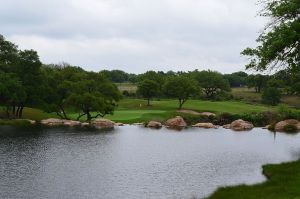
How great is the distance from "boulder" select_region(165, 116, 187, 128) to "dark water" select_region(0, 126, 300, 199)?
24.5m

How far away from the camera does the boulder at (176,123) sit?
Result: 118 meters

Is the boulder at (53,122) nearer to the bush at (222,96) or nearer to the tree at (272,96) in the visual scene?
the bush at (222,96)

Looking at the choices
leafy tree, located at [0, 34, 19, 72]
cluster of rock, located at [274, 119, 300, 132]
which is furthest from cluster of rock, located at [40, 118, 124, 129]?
cluster of rock, located at [274, 119, 300, 132]

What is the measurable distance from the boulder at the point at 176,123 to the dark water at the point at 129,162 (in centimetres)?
2454

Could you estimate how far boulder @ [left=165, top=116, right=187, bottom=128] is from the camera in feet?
386

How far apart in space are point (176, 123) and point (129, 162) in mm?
62258

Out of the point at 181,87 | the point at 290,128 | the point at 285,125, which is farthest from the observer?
the point at 181,87

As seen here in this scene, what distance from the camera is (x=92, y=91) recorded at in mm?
117938

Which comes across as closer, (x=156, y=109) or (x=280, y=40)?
(x=280, y=40)

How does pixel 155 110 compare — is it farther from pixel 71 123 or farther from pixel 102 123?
pixel 71 123

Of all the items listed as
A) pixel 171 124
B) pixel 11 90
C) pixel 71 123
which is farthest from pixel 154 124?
pixel 11 90

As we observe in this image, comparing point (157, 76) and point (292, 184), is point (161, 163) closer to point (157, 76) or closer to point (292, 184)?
point (292, 184)

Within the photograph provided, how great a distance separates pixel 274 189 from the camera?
116 feet

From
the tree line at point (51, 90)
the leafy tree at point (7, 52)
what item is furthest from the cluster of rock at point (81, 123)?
the leafy tree at point (7, 52)
